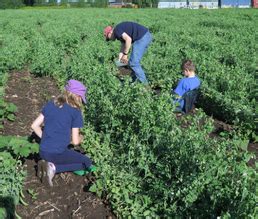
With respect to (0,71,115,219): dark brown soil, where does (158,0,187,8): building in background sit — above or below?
above

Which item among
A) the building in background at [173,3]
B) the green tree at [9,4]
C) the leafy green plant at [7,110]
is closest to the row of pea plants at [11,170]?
the leafy green plant at [7,110]

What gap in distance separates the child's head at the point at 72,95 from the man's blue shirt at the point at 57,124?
0.16 ft

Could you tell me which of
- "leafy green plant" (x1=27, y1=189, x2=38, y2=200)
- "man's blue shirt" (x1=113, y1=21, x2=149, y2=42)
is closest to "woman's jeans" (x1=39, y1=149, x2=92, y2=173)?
"leafy green plant" (x1=27, y1=189, x2=38, y2=200)

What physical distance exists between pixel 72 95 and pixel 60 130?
0.42 metres

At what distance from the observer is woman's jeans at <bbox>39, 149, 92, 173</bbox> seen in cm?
514

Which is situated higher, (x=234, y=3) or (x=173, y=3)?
(x=173, y=3)

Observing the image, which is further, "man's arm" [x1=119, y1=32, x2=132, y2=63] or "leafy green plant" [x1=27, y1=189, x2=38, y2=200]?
"man's arm" [x1=119, y1=32, x2=132, y2=63]

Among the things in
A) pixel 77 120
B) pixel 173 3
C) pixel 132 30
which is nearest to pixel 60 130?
pixel 77 120

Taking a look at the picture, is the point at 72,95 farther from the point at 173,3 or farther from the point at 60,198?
the point at 173,3

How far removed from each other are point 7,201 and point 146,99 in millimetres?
2307

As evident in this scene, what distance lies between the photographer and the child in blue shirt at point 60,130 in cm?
510

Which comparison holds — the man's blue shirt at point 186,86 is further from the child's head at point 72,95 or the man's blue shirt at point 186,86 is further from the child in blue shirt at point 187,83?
the child's head at point 72,95

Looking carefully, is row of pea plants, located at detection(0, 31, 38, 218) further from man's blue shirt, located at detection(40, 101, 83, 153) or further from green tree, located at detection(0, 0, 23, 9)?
green tree, located at detection(0, 0, 23, 9)

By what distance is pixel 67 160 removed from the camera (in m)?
5.20
